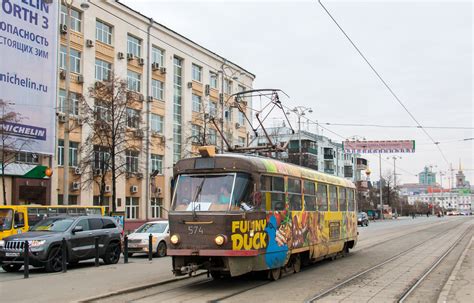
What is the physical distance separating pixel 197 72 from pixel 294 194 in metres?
39.0

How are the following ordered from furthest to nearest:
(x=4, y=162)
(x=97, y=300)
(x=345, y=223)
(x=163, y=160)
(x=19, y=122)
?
(x=163, y=160) → (x=19, y=122) → (x=4, y=162) → (x=345, y=223) → (x=97, y=300)

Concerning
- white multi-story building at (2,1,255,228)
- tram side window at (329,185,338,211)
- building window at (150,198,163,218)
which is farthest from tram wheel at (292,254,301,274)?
building window at (150,198,163,218)

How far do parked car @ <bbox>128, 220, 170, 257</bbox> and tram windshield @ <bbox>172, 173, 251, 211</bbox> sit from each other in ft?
28.9

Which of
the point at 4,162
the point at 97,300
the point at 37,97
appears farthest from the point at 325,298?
the point at 37,97

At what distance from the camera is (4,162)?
2788cm

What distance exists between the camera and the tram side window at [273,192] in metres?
12.2

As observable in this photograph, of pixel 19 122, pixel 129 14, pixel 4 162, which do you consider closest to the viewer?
pixel 4 162

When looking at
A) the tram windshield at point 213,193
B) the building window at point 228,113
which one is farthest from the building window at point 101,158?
the tram windshield at point 213,193

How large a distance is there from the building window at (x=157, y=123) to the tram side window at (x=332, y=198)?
2859 centimetres

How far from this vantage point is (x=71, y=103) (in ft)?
115

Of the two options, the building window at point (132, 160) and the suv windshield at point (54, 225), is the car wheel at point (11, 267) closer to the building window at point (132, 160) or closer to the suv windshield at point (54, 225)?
the suv windshield at point (54, 225)

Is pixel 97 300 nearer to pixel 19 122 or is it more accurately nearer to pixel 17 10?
pixel 19 122

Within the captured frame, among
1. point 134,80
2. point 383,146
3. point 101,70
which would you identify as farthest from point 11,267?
point 383,146

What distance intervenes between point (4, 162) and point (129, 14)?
18264 millimetres
